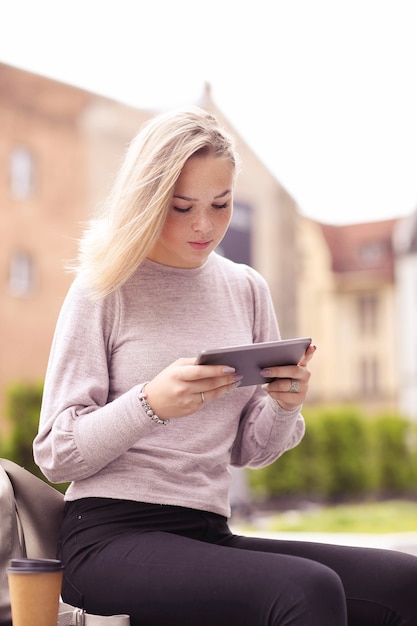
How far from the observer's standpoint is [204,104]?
484 inches

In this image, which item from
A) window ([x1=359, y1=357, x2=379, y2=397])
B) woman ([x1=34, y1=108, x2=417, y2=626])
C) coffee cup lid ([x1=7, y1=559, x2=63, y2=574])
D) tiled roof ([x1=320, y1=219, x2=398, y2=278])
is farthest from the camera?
tiled roof ([x1=320, y1=219, x2=398, y2=278])

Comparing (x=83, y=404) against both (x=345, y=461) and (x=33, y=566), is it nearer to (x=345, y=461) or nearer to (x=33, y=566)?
(x=33, y=566)

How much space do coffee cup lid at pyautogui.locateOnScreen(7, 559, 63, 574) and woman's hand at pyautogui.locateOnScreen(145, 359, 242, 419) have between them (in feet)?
0.85

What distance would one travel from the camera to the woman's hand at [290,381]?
4.45ft

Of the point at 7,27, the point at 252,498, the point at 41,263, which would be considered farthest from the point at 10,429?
the point at 7,27

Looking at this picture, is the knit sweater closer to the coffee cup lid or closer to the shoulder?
the shoulder

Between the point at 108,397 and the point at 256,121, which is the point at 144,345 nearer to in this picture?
the point at 108,397

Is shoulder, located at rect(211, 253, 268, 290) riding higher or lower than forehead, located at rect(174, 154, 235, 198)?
lower

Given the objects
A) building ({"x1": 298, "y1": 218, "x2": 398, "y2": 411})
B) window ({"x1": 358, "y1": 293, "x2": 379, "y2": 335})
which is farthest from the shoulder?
window ({"x1": 358, "y1": 293, "x2": 379, "y2": 335})

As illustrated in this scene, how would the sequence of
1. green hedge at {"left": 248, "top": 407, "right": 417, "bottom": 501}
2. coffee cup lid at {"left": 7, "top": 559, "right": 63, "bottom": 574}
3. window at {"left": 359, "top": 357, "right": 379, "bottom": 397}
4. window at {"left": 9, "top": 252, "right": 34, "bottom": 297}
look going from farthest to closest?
window at {"left": 359, "top": 357, "right": 379, "bottom": 397} < window at {"left": 9, "top": 252, "right": 34, "bottom": 297} < green hedge at {"left": 248, "top": 407, "right": 417, "bottom": 501} < coffee cup lid at {"left": 7, "top": 559, "right": 63, "bottom": 574}

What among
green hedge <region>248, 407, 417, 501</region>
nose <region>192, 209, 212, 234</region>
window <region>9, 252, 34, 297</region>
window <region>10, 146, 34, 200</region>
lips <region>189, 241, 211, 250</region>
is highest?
window <region>10, 146, 34, 200</region>

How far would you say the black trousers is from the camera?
1182mm

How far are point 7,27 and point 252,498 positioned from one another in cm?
809

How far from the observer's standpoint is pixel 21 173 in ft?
45.9
